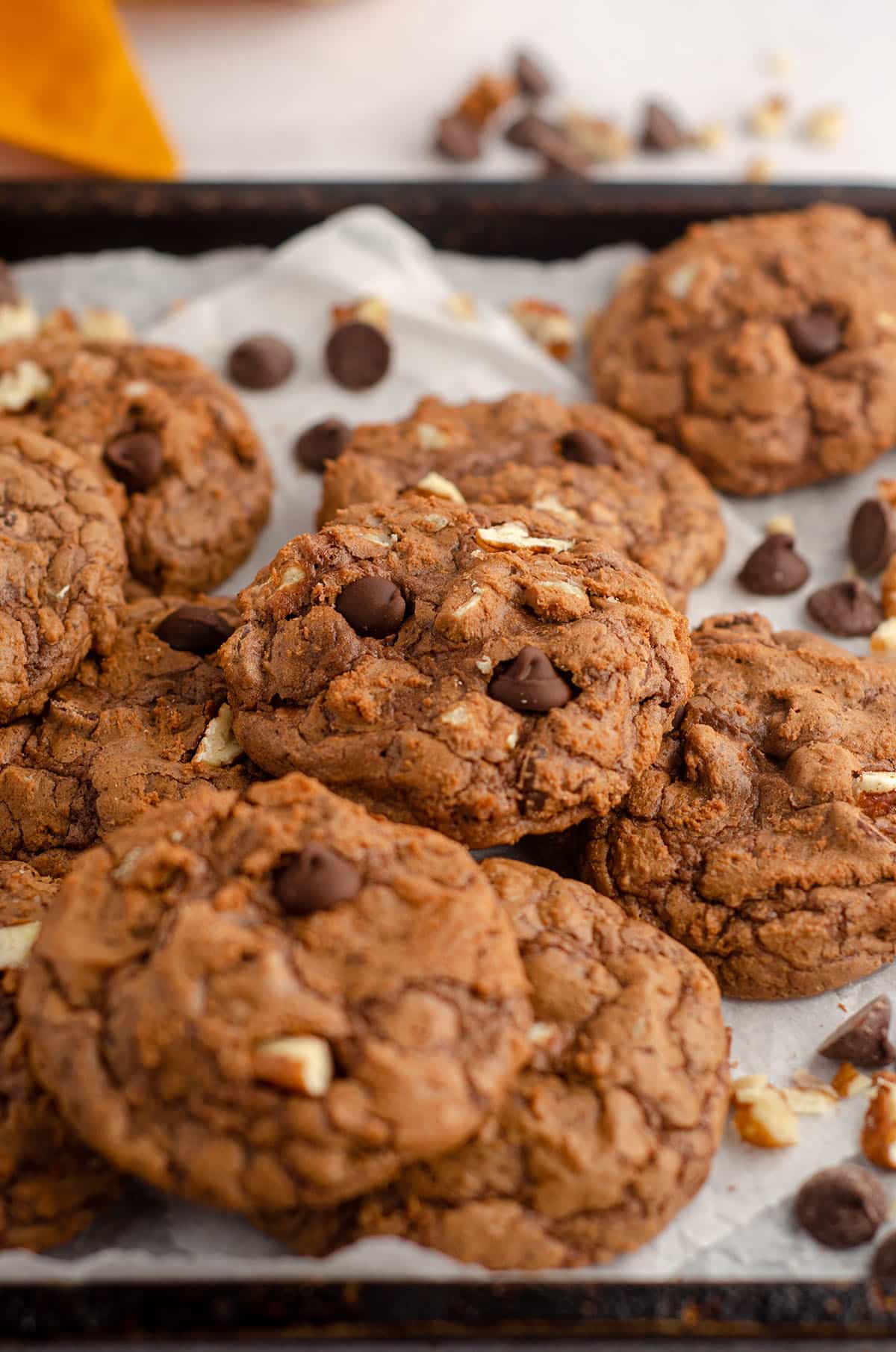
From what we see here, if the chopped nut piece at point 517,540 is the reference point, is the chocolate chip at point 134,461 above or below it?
below

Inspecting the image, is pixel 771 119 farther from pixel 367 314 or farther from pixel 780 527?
pixel 780 527

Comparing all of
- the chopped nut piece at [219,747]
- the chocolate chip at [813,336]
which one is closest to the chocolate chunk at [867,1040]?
the chopped nut piece at [219,747]

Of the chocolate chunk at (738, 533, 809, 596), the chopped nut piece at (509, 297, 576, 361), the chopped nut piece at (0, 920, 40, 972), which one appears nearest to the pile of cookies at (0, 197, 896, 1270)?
the chopped nut piece at (0, 920, 40, 972)

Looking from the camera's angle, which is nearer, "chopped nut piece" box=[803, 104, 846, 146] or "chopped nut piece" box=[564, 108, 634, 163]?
"chopped nut piece" box=[564, 108, 634, 163]

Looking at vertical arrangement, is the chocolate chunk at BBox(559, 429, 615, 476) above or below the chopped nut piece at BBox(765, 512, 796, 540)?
above

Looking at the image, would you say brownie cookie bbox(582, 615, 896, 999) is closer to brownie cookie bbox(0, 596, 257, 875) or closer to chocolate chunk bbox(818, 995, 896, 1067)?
chocolate chunk bbox(818, 995, 896, 1067)

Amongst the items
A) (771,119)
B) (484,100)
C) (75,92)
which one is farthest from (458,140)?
(75,92)

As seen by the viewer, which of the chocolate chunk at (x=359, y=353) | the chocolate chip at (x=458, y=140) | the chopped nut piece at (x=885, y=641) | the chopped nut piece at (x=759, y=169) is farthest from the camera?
the chocolate chip at (x=458, y=140)

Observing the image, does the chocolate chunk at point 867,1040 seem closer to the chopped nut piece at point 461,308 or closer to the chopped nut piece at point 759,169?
the chopped nut piece at point 461,308
